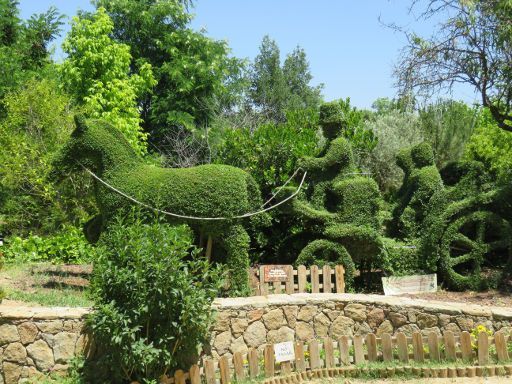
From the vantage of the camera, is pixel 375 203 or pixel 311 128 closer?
pixel 375 203

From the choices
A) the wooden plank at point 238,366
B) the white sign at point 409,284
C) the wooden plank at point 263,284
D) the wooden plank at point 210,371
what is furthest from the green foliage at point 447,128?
the wooden plank at point 210,371

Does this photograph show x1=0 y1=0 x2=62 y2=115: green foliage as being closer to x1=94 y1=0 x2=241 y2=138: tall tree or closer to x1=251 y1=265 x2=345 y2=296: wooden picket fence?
x1=94 y1=0 x2=241 y2=138: tall tree

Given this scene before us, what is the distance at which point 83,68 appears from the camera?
20.3 metres

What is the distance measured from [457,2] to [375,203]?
4.33 meters

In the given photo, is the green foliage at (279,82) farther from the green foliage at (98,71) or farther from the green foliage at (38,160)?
the green foliage at (38,160)

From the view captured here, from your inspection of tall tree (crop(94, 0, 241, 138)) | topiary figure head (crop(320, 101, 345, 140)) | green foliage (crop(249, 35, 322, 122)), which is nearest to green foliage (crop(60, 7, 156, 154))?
tall tree (crop(94, 0, 241, 138))

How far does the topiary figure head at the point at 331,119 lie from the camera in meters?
10.5

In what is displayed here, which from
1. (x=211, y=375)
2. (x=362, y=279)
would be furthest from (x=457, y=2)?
(x=211, y=375)

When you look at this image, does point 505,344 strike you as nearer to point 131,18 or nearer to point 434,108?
point 434,108

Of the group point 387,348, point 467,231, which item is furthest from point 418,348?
point 467,231

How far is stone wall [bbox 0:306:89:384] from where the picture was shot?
703cm

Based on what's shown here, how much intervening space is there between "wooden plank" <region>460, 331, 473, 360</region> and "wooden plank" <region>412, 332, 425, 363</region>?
49cm

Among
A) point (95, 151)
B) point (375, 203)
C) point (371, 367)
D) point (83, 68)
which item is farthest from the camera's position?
point (83, 68)

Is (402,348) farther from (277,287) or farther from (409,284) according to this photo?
(409,284)
